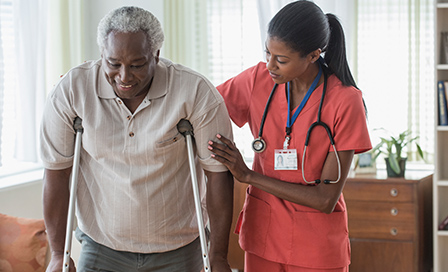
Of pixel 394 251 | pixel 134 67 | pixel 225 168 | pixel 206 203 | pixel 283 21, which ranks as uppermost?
pixel 283 21

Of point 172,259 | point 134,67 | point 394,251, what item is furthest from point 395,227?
point 134,67

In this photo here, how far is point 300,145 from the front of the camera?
206 cm

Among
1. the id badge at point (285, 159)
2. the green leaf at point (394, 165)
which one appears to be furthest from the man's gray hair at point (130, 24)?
the green leaf at point (394, 165)

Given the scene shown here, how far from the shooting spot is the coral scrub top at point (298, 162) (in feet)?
6.64

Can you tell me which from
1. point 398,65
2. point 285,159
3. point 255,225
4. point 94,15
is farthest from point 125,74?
point 398,65

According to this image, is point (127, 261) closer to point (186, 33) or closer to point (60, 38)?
point (60, 38)

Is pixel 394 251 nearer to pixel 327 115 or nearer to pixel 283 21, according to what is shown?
pixel 327 115

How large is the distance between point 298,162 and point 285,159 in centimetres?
5

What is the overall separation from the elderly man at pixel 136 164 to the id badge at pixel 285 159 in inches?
7.8

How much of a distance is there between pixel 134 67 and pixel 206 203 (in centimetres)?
55

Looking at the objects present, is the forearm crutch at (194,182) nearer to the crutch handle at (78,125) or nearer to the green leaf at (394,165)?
the crutch handle at (78,125)

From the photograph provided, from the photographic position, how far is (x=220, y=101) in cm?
188

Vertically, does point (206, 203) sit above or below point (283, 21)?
below

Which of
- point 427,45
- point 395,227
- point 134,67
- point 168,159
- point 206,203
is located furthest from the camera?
point 427,45
